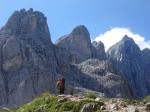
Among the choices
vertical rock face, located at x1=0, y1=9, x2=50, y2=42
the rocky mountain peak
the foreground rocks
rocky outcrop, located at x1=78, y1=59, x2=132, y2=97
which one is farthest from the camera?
the rocky mountain peak

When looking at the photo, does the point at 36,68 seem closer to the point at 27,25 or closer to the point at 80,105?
the point at 27,25

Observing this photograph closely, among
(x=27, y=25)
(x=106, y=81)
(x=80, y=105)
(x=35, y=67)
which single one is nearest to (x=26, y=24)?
(x=27, y=25)

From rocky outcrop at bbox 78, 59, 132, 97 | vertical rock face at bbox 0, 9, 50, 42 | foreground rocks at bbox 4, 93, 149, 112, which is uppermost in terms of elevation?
vertical rock face at bbox 0, 9, 50, 42

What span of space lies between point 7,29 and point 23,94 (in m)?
35.8

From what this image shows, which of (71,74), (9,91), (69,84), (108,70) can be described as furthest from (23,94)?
(108,70)

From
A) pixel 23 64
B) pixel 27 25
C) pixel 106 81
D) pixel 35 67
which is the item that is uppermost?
pixel 27 25

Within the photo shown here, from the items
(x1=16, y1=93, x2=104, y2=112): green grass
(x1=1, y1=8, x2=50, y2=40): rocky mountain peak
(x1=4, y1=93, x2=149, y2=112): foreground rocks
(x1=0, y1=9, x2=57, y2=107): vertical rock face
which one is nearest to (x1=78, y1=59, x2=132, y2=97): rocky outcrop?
(x1=0, y1=9, x2=57, y2=107): vertical rock face

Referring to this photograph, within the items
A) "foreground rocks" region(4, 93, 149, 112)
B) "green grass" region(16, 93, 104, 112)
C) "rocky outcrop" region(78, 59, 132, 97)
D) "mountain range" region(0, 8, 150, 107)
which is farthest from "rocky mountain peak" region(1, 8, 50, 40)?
"foreground rocks" region(4, 93, 149, 112)

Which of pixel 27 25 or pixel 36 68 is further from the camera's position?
pixel 27 25

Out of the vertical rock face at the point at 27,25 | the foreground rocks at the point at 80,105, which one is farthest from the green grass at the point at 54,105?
the vertical rock face at the point at 27,25

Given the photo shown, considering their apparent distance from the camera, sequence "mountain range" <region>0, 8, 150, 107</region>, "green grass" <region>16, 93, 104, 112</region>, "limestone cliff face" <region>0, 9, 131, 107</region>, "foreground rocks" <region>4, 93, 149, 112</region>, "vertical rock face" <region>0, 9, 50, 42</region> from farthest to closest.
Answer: "vertical rock face" <region>0, 9, 50, 42</region>, "limestone cliff face" <region>0, 9, 131, 107</region>, "mountain range" <region>0, 8, 150, 107</region>, "green grass" <region>16, 93, 104, 112</region>, "foreground rocks" <region>4, 93, 149, 112</region>

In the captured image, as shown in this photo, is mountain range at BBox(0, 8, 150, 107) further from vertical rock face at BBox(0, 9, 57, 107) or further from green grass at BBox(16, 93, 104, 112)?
green grass at BBox(16, 93, 104, 112)

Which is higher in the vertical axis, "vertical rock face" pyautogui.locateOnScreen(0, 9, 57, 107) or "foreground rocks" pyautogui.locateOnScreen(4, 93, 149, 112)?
"vertical rock face" pyautogui.locateOnScreen(0, 9, 57, 107)

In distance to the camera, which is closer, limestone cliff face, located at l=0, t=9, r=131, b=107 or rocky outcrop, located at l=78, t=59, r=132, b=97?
limestone cliff face, located at l=0, t=9, r=131, b=107
